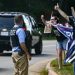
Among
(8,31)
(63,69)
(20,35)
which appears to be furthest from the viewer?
(8,31)

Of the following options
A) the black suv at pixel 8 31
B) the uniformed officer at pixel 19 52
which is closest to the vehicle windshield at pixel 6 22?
the black suv at pixel 8 31

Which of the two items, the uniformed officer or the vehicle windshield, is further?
the vehicle windshield

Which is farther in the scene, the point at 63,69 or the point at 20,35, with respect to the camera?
the point at 63,69

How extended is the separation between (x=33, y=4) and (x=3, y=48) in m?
25.7

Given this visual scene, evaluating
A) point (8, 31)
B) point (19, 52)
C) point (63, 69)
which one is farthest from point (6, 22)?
point (19, 52)

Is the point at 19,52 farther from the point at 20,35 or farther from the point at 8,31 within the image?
the point at 8,31

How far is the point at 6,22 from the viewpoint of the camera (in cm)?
2223

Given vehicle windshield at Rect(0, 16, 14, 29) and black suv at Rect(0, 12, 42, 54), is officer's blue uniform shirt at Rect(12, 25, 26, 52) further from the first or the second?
vehicle windshield at Rect(0, 16, 14, 29)

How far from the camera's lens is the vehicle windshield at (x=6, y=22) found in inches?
862

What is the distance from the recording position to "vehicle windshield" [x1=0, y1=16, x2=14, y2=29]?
71.9ft

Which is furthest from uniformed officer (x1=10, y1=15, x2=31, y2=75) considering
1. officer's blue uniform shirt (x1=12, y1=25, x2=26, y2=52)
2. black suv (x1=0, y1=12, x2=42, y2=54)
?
black suv (x1=0, y1=12, x2=42, y2=54)

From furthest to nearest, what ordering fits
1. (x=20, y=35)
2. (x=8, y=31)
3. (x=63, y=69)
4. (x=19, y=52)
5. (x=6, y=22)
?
1. (x=6, y=22)
2. (x=8, y=31)
3. (x=63, y=69)
4. (x=19, y=52)
5. (x=20, y=35)

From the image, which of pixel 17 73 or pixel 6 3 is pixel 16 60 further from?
pixel 6 3

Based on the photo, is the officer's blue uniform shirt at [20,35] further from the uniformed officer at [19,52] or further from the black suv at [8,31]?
the black suv at [8,31]
